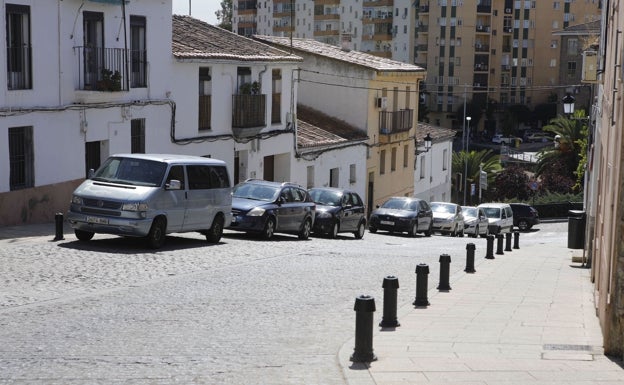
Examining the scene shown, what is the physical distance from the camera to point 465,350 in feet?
32.9

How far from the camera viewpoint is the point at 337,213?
28297 millimetres

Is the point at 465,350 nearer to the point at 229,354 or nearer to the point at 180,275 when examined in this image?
the point at 229,354

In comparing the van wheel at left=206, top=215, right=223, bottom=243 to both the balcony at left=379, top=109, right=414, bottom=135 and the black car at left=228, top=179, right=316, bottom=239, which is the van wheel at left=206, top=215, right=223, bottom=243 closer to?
the black car at left=228, top=179, right=316, bottom=239

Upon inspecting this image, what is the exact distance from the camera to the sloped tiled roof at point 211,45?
32237 millimetres

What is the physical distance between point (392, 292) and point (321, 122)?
34606 mm

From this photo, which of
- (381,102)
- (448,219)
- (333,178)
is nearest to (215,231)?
(448,219)

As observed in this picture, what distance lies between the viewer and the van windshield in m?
18.6

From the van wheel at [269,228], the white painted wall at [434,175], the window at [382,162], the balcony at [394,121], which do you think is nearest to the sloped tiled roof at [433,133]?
the white painted wall at [434,175]

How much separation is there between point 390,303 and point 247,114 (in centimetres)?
2432

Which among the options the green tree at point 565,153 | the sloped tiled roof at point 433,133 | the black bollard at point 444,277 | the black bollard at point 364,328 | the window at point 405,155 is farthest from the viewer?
the green tree at point 565,153

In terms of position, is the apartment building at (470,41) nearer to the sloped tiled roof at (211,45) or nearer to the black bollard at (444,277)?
the sloped tiled roof at (211,45)

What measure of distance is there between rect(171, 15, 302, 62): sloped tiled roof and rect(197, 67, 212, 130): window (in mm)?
741

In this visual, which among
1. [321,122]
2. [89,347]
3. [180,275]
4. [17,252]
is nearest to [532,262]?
[180,275]

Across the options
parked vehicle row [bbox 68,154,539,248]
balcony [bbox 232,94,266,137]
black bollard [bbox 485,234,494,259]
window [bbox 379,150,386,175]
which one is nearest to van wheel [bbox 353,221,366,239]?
parked vehicle row [bbox 68,154,539,248]
